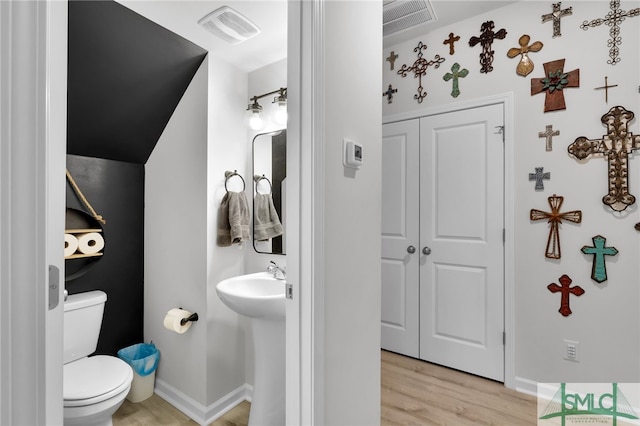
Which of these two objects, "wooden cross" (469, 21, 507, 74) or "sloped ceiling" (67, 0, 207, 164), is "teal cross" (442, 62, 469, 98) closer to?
"wooden cross" (469, 21, 507, 74)

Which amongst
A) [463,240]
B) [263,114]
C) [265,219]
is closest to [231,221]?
[265,219]

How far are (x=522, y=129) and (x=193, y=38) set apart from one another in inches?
83.5

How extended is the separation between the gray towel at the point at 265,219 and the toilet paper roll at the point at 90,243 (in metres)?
0.95

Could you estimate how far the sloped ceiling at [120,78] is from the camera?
1.60 metres

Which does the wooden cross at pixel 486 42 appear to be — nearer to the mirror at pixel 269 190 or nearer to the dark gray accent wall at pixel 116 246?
the mirror at pixel 269 190

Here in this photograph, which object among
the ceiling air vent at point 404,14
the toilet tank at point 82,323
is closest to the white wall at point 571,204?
the ceiling air vent at point 404,14

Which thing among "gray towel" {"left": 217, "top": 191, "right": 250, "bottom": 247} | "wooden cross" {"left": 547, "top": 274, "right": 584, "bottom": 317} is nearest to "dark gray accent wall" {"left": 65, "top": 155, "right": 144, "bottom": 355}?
"gray towel" {"left": 217, "top": 191, "right": 250, "bottom": 247}

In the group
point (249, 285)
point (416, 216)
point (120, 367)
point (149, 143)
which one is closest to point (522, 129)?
point (416, 216)

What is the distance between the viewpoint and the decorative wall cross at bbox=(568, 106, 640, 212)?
1874 mm

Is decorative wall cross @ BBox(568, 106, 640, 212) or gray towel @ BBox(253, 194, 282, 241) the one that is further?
gray towel @ BBox(253, 194, 282, 241)

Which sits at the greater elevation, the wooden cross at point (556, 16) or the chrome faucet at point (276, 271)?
the wooden cross at point (556, 16)

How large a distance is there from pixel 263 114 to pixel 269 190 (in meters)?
0.50

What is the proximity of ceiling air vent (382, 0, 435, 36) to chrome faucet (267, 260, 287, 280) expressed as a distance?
1.83m

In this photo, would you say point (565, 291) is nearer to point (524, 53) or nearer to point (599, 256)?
point (599, 256)
